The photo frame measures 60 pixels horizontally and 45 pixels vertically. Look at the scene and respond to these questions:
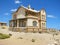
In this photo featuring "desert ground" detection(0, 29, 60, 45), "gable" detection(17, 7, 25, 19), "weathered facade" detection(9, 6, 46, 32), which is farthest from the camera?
"gable" detection(17, 7, 25, 19)

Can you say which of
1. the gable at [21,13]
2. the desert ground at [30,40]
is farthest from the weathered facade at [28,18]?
the desert ground at [30,40]

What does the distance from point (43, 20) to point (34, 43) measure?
27043 millimetres

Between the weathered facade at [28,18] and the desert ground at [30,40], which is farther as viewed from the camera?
the weathered facade at [28,18]

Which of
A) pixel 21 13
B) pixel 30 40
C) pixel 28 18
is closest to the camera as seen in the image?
pixel 30 40

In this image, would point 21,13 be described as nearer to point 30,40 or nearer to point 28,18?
point 28,18

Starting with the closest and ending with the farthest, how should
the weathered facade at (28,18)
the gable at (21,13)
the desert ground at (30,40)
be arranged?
the desert ground at (30,40), the weathered facade at (28,18), the gable at (21,13)

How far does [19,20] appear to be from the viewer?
1711 inches

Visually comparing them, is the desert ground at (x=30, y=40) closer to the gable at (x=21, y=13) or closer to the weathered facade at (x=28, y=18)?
the weathered facade at (x=28, y=18)

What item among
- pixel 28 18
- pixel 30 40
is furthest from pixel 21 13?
pixel 30 40

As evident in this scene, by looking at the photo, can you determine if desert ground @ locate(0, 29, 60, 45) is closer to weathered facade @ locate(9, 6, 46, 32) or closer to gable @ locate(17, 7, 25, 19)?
weathered facade @ locate(9, 6, 46, 32)

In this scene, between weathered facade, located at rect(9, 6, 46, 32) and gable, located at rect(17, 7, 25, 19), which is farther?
gable, located at rect(17, 7, 25, 19)

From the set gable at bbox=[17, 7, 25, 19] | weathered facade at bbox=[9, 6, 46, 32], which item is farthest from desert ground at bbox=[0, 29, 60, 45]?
gable at bbox=[17, 7, 25, 19]

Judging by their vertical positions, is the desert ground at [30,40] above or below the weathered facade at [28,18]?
below

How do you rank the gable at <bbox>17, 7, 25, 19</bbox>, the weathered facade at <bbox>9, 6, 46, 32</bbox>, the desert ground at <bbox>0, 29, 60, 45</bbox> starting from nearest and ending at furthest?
1. the desert ground at <bbox>0, 29, 60, 45</bbox>
2. the weathered facade at <bbox>9, 6, 46, 32</bbox>
3. the gable at <bbox>17, 7, 25, 19</bbox>
